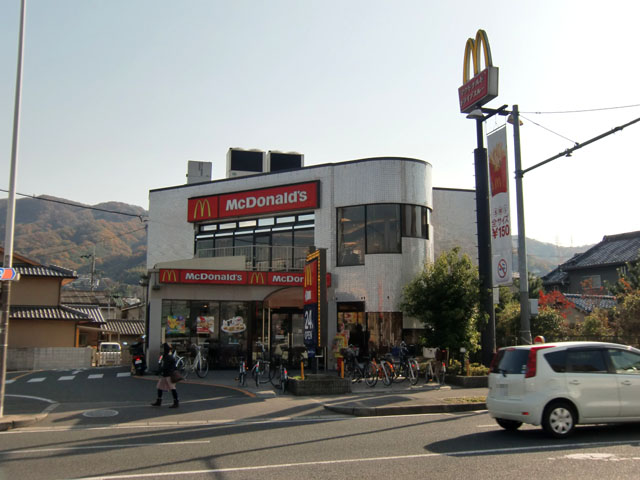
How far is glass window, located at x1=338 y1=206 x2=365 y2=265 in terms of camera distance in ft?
85.1

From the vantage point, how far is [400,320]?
82.9 feet

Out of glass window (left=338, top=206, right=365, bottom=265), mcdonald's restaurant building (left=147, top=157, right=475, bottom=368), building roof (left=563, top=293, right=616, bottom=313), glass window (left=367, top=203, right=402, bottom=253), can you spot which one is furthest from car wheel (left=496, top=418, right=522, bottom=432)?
building roof (left=563, top=293, right=616, bottom=313)

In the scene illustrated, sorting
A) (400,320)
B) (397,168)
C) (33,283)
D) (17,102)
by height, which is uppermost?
(397,168)

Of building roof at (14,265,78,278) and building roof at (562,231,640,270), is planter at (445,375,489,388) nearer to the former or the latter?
building roof at (14,265,78,278)

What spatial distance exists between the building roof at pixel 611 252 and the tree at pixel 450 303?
2992 cm

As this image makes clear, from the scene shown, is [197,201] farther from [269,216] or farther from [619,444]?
[619,444]

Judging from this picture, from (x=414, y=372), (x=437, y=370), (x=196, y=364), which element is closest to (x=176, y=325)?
(x=196, y=364)

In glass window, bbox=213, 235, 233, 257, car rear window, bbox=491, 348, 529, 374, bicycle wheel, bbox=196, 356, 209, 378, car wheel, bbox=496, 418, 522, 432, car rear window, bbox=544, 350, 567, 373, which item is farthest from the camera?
glass window, bbox=213, 235, 233, 257

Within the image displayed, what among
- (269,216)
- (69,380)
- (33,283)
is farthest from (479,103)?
(33,283)

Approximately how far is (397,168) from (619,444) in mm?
17899

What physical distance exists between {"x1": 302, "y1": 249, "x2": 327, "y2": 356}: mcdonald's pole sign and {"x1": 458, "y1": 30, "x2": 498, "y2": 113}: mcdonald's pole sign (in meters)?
8.79

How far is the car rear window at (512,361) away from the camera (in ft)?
34.0

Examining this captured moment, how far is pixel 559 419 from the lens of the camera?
32.4ft

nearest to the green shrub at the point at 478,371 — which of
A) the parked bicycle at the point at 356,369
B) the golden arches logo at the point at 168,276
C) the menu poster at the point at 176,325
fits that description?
the parked bicycle at the point at 356,369
